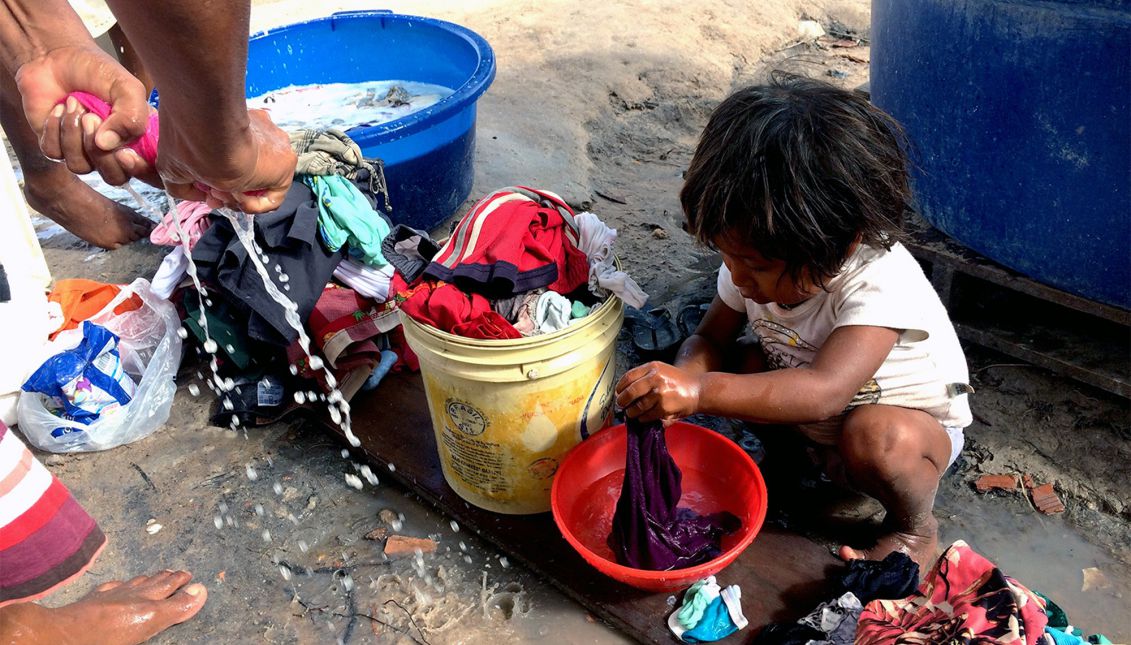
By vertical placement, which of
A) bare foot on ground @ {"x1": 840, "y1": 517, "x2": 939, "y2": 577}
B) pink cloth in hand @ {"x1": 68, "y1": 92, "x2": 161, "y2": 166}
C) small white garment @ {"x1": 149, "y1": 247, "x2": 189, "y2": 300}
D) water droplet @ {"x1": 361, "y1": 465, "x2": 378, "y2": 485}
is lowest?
water droplet @ {"x1": 361, "y1": 465, "x2": 378, "y2": 485}

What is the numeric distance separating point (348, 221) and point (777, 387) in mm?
1389

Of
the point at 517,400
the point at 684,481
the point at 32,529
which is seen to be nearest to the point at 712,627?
the point at 684,481

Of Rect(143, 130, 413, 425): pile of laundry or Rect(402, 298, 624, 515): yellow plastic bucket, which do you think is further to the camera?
Rect(143, 130, 413, 425): pile of laundry

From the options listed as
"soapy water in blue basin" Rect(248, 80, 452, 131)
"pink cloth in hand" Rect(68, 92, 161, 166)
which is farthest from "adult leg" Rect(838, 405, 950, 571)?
"soapy water in blue basin" Rect(248, 80, 452, 131)

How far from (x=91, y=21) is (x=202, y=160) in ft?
9.44

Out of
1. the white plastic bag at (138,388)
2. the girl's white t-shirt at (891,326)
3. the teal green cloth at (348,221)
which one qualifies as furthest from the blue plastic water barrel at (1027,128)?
the white plastic bag at (138,388)

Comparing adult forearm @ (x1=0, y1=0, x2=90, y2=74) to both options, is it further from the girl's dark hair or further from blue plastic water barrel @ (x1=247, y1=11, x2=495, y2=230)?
blue plastic water barrel @ (x1=247, y1=11, x2=495, y2=230)

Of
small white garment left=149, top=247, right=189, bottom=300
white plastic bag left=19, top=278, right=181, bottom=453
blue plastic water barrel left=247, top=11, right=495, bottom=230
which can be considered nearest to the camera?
Result: white plastic bag left=19, top=278, right=181, bottom=453

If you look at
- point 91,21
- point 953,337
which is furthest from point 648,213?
point 91,21

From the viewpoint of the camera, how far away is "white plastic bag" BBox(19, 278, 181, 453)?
2.61 meters

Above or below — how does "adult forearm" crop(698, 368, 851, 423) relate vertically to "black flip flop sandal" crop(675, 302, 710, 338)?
above

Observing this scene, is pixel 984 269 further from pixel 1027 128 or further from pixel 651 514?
pixel 651 514

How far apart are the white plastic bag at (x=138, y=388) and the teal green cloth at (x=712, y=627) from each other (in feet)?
5.83

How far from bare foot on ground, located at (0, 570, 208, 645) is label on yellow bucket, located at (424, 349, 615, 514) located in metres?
0.72
